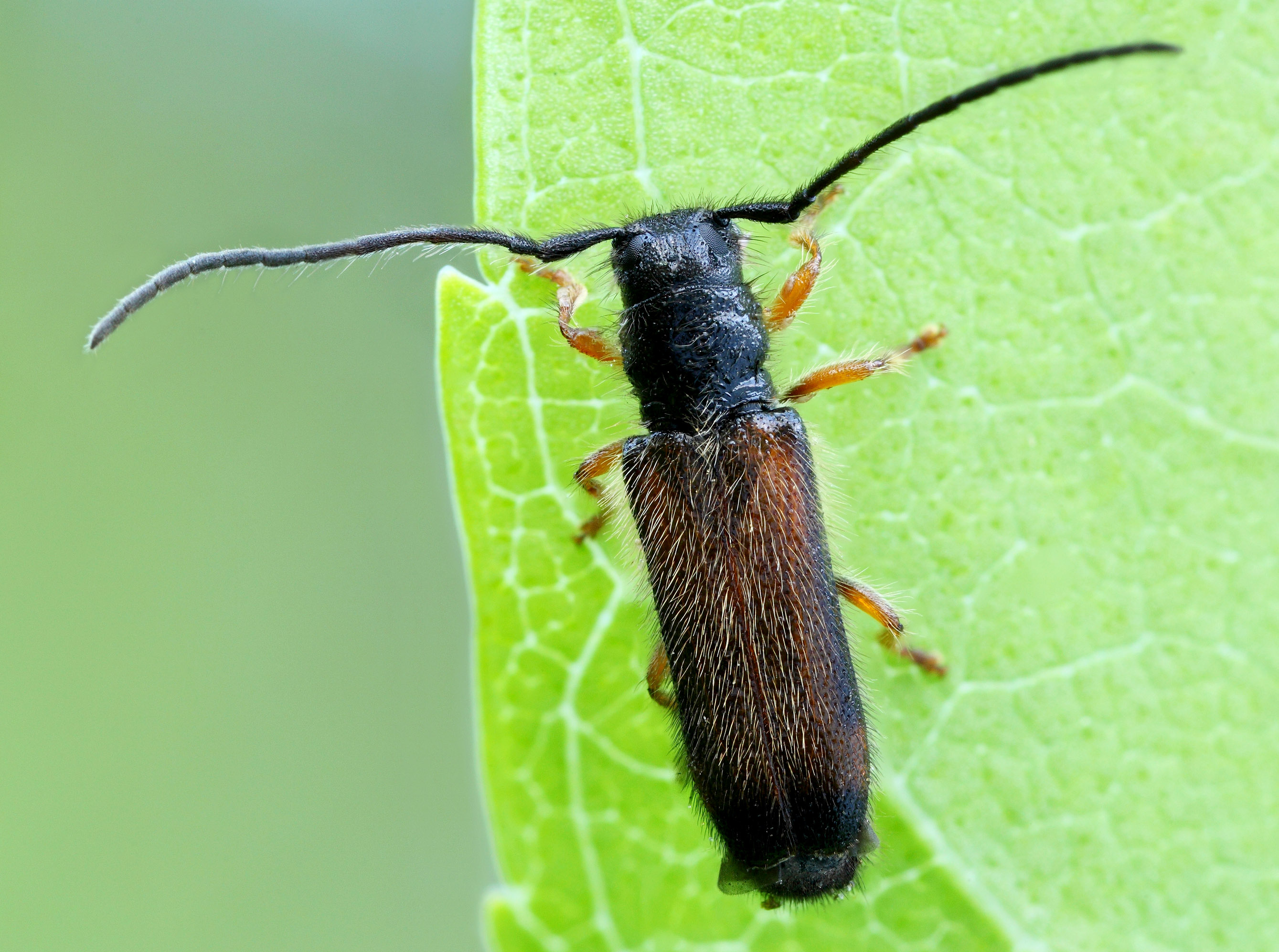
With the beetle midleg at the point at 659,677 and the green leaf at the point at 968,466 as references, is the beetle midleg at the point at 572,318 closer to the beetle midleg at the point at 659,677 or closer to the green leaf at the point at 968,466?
the green leaf at the point at 968,466

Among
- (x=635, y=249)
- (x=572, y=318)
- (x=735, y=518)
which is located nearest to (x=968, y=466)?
(x=735, y=518)

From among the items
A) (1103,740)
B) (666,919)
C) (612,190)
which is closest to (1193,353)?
(1103,740)

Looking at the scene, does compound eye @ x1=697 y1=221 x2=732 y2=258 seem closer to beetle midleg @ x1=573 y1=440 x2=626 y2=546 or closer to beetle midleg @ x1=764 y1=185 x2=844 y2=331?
beetle midleg @ x1=764 y1=185 x2=844 y2=331

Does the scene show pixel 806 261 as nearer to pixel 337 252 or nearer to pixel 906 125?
pixel 906 125

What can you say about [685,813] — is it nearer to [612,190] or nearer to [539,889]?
[539,889]

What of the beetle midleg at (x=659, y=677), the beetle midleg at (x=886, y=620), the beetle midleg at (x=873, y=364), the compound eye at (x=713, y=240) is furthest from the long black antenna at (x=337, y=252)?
the beetle midleg at (x=886, y=620)

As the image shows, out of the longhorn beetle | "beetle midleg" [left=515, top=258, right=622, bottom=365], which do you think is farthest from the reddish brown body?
"beetle midleg" [left=515, top=258, right=622, bottom=365]

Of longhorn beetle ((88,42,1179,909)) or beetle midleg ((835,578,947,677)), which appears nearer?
longhorn beetle ((88,42,1179,909))
